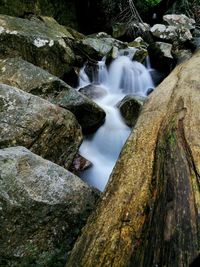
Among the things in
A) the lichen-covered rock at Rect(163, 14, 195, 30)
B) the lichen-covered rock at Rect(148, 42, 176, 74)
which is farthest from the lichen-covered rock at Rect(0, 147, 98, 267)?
the lichen-covered rock at Rect(163, 14, 195, 30)

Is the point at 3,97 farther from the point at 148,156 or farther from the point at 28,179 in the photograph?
the point at 148,156

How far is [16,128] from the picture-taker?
3812 millimetres

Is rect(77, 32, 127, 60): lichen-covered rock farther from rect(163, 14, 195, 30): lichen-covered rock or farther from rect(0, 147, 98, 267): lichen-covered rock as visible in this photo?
rect(0, 147, 98, 267): lichen-covered rock

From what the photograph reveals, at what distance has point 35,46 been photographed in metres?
6.51

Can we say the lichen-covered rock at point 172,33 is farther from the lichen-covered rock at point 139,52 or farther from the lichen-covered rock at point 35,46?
the lichen-covered rock at point 35,46

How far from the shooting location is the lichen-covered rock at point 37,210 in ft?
8.26

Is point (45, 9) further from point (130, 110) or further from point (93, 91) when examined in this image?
point (130, 110)

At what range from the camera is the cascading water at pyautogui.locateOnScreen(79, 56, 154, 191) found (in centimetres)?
518

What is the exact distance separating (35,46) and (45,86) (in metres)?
1.70

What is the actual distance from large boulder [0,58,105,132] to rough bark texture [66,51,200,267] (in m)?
2.25

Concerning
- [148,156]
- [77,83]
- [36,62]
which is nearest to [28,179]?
[148,156]

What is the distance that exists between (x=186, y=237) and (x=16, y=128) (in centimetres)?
269

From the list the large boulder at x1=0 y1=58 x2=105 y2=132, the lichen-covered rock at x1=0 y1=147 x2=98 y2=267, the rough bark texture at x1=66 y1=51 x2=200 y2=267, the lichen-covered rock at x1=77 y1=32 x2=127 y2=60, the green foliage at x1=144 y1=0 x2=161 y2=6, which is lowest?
the lichen-covered rock at x1=77 y1=32 x2=127 y2=60

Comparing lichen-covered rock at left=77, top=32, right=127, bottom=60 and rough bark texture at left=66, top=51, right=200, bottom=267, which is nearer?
rough bark texture at left=66, top=51, right=200, bottom=267
